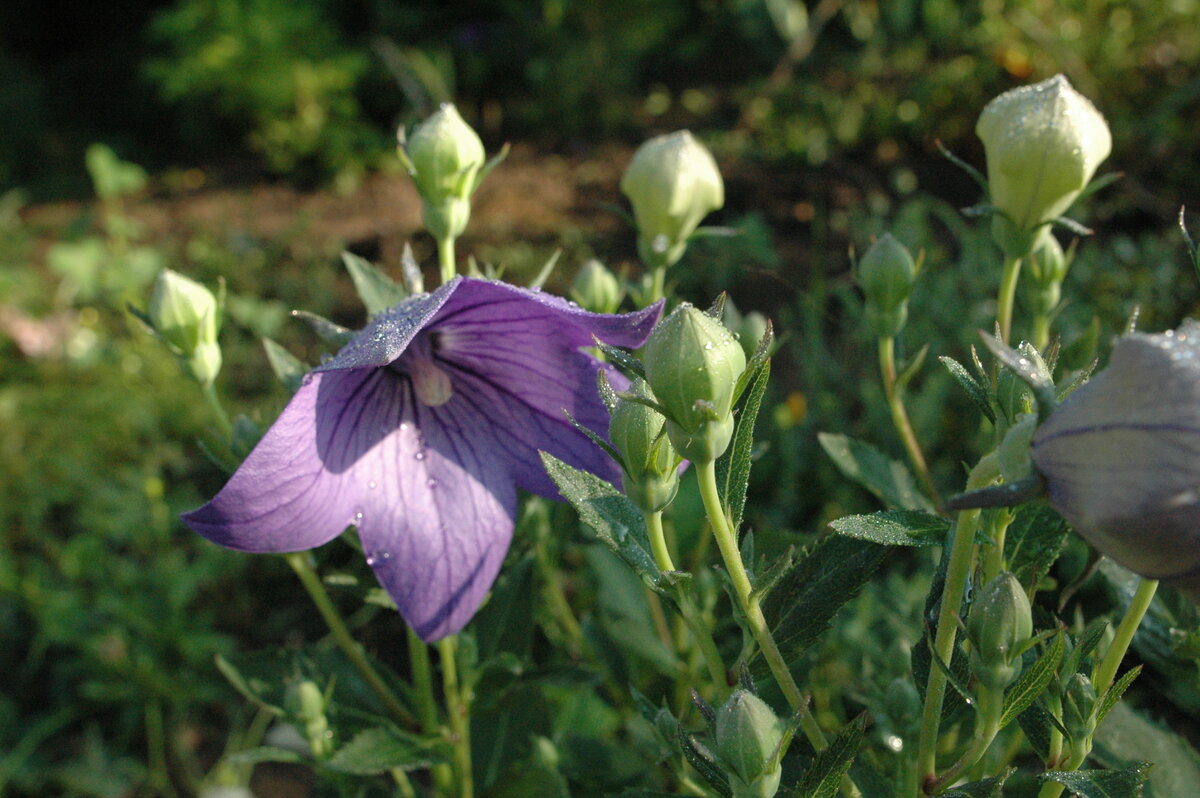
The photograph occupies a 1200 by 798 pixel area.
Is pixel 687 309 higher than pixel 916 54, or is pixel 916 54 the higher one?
pixel 687 309

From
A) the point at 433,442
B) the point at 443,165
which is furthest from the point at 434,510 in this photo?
the point at 443,165

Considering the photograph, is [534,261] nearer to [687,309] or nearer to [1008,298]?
[1008,298]

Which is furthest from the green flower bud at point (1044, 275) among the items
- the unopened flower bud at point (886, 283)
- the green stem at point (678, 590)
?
the green stem at point (678, 590)

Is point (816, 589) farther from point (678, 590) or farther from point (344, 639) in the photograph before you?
point (344, 639)

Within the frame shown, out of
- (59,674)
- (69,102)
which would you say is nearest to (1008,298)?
(59,674)

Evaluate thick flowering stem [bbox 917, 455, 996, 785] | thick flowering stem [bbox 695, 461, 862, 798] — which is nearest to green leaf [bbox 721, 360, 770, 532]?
thick flowering stem [bbox 695, 461, 862, 798]

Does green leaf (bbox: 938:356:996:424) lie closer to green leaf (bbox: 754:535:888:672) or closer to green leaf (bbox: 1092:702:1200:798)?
green leaf (bbox: 754:535:888:672)
